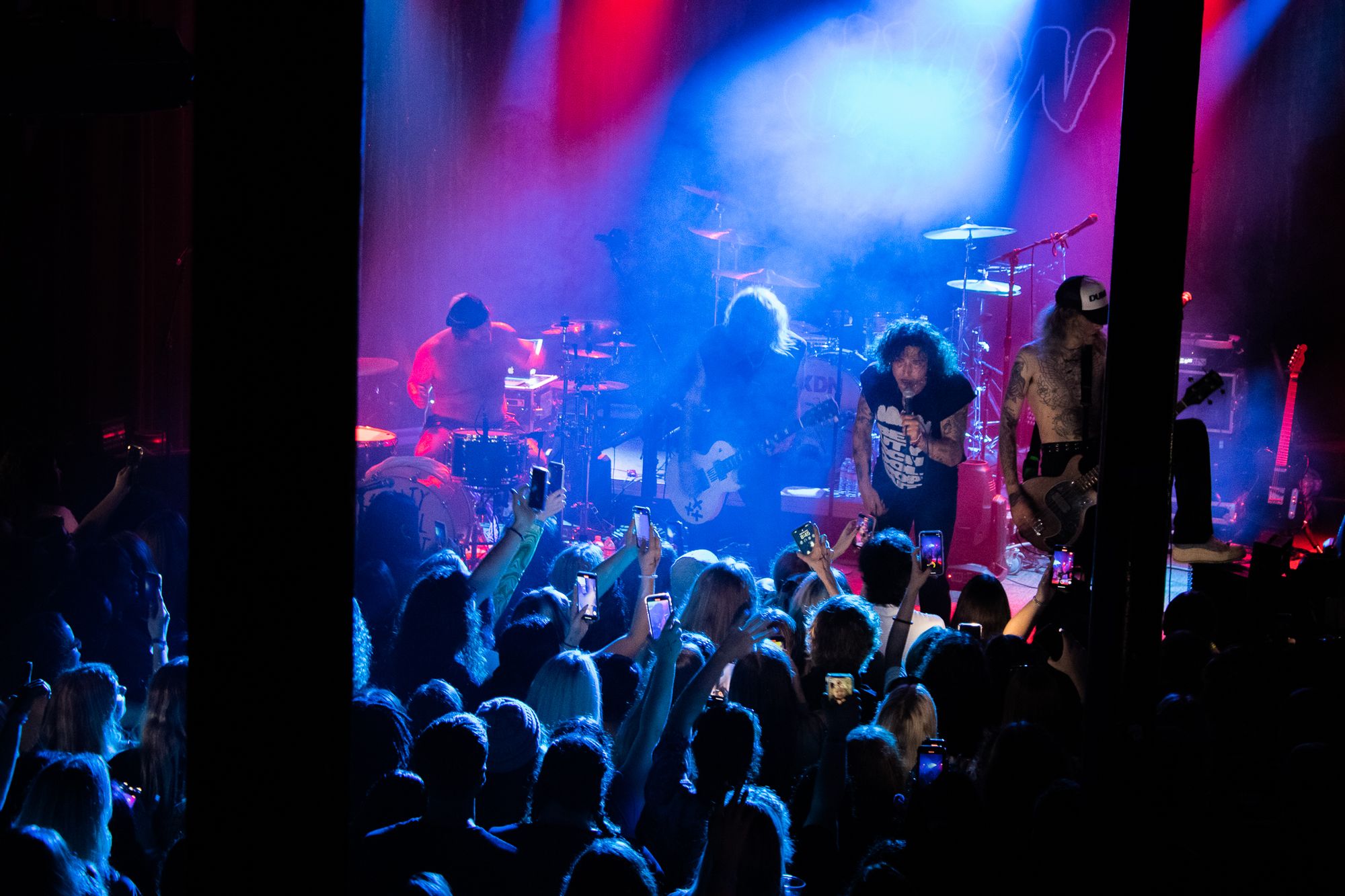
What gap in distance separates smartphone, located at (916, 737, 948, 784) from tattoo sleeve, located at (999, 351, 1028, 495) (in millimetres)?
2526

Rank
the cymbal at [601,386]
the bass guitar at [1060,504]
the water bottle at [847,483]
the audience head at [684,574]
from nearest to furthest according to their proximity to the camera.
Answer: the audience head at [684,574] < the bass guitar at [1060,504] < the water bottle at [847,483] < the cymbal at [601,386]

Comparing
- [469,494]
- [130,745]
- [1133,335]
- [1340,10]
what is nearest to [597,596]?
[130,745]

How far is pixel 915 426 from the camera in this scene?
5219 mm

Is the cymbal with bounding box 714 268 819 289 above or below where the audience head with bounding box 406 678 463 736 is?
above

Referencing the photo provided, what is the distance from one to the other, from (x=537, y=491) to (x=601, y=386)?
14.7ft

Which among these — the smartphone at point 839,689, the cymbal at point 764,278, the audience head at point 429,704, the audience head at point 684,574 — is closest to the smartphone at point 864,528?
the audience head at point 684,574

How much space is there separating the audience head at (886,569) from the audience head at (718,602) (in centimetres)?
47

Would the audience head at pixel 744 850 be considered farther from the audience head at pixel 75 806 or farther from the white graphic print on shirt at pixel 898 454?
the white graphic print on shirt at pixel 898 454

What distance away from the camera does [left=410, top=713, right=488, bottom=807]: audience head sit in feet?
7.41

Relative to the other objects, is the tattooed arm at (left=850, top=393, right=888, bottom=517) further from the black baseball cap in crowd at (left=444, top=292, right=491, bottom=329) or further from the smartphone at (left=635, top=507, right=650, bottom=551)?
the black baseball cap in crowd at (left=444, top=292, right=491, bottom=329)

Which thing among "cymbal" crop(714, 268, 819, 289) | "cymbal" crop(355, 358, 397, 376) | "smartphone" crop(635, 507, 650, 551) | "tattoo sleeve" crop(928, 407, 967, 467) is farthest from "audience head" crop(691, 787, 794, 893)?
"cymbal" crop(355, 358, 397, 376)

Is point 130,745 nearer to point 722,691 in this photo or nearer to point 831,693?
point 722,691

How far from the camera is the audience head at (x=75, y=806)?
2.23m

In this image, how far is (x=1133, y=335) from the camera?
2.54 m
